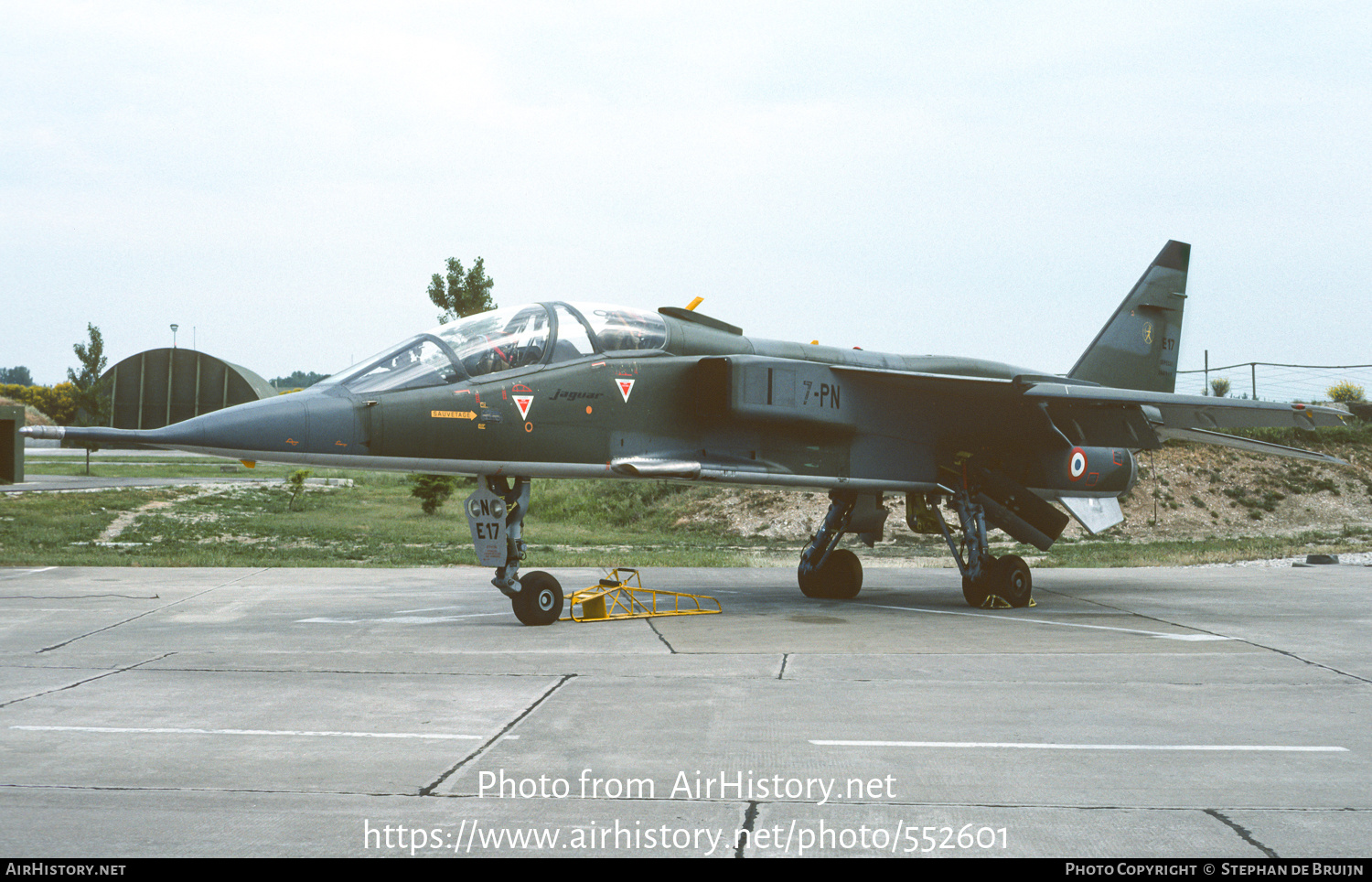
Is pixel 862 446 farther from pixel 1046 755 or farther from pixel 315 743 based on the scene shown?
pixel 315 743

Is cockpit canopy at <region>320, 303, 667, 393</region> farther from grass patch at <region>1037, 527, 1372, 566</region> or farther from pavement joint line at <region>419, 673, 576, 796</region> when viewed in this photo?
grass patch at <region>1037, 527, 1372, 566</region>

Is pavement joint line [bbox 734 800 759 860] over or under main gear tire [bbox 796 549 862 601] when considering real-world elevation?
over

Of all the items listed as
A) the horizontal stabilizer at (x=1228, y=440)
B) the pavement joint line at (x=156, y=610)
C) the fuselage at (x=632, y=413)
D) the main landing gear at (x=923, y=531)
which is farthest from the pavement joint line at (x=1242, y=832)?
the horizontal stabilizer at (x=1228, y=440)

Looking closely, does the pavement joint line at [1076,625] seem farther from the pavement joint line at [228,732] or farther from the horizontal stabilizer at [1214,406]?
the pavement joint line at [228,732]

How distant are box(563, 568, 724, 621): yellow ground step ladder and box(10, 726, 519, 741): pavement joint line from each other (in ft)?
17.9

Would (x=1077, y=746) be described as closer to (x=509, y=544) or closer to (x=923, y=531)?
(x=509, y=544)

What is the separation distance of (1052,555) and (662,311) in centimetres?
1502

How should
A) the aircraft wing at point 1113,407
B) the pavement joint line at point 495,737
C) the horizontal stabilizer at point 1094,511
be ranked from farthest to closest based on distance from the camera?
the horizontal stabilizer at point 1094,511 < the aircraft wing at point 1113,407 < the pavement joint line at point 495,737

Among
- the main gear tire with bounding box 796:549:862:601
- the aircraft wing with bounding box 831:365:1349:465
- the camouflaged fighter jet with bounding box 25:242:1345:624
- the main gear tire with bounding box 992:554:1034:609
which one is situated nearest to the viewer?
the camouflaged fighter jet with bounding box 25:242:1345:624

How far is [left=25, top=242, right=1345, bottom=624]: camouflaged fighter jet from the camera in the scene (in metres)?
10.5

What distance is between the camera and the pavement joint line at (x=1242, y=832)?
4.39 m

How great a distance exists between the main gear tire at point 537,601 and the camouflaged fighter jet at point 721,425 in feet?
0.07

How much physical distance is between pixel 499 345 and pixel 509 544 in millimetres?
2130

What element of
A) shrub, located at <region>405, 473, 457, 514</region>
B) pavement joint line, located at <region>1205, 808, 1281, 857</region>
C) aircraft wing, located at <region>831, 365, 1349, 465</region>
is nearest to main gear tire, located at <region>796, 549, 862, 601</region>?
aircraft wing, located at <region>831, 365, 1349, 465</region>
